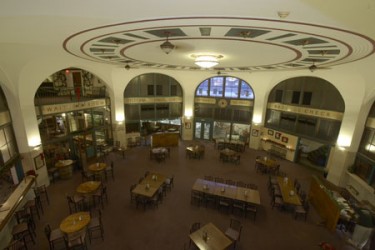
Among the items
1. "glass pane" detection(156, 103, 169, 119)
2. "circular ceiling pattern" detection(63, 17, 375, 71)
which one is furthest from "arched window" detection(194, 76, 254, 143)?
"circular ceiling pattern" detection(63, 17, 375, 71)

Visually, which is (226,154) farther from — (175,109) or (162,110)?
(162,110)

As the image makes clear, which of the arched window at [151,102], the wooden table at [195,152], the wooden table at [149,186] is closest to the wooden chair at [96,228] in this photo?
the wooden table at [149,186]

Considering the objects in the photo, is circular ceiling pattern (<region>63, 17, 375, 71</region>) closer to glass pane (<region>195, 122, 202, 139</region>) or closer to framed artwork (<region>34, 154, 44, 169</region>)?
framed artwork (<region>34, 154, 44, 169</region>)

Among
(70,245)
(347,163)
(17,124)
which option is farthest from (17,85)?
(347,163)

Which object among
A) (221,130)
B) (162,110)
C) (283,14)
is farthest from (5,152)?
(221,130)

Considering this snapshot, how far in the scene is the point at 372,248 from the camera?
6879 millimetres

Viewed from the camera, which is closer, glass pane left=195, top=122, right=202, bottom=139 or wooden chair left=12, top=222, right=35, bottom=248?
wooden chair left=12, top=222, right=35, bottom=248

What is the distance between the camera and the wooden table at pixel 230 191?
26.6 feet

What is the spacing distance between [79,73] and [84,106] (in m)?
3.01

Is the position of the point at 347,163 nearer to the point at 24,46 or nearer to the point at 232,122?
the point at 232,122

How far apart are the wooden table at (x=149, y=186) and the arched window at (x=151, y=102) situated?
22.4 feet

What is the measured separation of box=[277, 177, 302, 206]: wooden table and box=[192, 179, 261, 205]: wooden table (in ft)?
4.09

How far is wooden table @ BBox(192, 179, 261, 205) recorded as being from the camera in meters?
8.10

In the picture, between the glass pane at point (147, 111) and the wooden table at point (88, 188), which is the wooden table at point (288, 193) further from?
the glass pane at point (147, 111)
